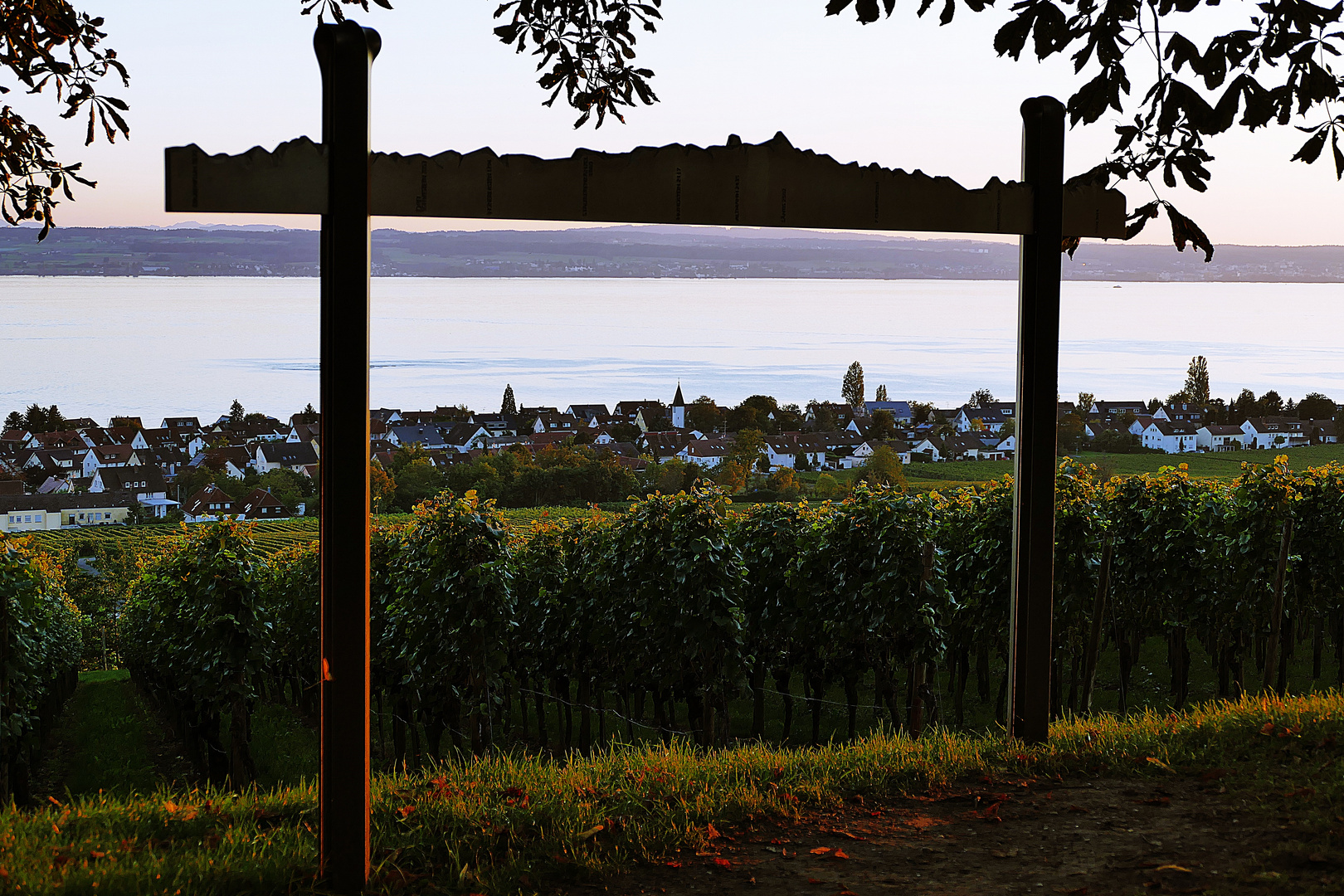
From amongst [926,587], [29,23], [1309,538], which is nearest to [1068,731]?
[29,23]

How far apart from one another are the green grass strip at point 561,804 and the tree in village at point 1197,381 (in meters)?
53.5

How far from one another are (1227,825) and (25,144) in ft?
19.0

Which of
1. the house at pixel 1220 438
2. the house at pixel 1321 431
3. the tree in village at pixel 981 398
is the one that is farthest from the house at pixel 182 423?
the house at pixel 1321 431

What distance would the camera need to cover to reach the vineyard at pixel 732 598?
41.3 feet

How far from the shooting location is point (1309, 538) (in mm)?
14000

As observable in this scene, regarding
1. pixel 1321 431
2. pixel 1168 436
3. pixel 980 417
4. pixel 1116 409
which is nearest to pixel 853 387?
pixel 980 417

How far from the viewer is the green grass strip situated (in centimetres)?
296

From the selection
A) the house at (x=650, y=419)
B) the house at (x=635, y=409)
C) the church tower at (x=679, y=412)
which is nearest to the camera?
the house at (x=650, y=419)

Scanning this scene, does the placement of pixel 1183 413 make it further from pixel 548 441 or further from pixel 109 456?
Result: pixel 109 456

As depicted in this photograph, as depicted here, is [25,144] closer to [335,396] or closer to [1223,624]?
[335,396]

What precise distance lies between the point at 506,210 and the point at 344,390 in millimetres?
758

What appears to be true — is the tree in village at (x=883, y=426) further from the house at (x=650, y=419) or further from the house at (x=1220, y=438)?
the house at (x=1220, y=438)

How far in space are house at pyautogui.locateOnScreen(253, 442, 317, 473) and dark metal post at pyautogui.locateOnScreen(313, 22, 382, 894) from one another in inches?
1685

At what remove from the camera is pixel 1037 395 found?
3.98 metres
